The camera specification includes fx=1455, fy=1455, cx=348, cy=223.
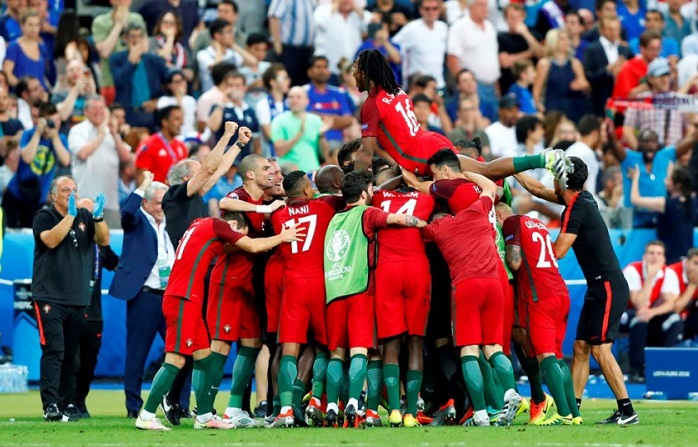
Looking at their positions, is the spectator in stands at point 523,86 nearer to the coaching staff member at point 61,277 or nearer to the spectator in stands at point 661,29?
the spectator in stands at point 661,29

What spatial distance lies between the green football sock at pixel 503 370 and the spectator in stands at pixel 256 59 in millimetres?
9608

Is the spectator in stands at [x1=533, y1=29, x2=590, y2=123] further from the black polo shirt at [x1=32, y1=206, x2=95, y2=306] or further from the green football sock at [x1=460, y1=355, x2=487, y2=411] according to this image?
the green football sock at [x1=460, y1=355, x2=487, y2=411]

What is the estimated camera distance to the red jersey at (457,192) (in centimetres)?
1277

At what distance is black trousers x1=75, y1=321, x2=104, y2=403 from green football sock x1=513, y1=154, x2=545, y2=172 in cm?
465

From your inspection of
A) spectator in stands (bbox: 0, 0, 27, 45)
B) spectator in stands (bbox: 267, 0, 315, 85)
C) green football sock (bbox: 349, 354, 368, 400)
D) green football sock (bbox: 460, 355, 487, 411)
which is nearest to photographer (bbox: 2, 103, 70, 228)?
spectator in stands (bbox: 0, 0, 27, 45)

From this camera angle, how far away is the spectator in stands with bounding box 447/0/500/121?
22984mm

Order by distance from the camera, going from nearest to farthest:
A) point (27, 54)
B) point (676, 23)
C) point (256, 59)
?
point (27, 54)
point (256, 59)
point (676, 23)

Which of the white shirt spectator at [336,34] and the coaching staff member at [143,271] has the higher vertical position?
the white shirt spectator at [336,34]

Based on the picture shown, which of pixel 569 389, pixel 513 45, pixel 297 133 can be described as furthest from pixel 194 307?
pixel 513 45

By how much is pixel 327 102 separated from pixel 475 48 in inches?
125

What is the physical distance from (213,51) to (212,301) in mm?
9166

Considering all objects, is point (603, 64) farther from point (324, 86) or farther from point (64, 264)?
point (64, 264)

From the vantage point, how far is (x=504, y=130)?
69.3 feet

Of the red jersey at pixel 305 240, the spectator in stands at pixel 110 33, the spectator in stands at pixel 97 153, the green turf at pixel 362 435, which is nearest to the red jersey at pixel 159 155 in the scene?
the spectator in stands at pixel 97 153
